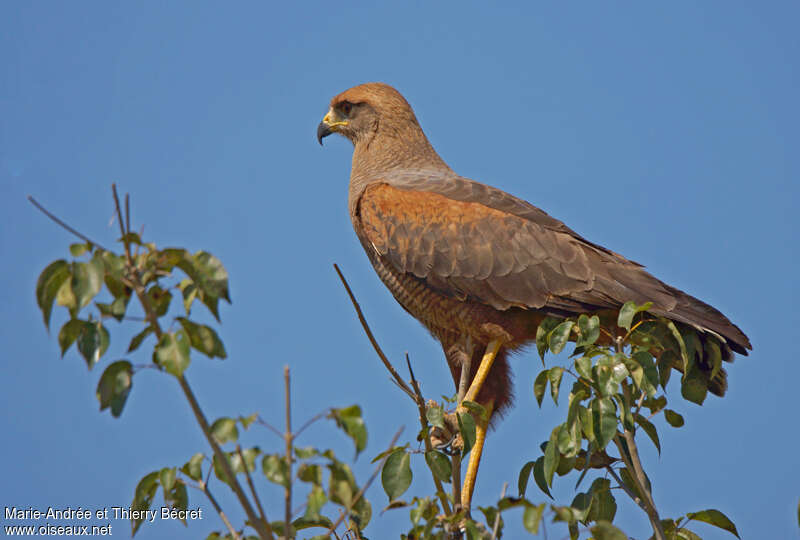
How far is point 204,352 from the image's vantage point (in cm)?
241

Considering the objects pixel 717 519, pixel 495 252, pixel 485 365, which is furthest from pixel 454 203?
pixel 717 519

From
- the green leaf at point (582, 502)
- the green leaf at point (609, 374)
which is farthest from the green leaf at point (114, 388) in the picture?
the green leaf at point (582, 502)

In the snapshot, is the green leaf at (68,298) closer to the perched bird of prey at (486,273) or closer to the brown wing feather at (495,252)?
the perched bird of prey at (486,273)

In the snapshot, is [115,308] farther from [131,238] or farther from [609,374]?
[609,374]

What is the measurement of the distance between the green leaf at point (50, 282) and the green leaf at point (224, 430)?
55 cm

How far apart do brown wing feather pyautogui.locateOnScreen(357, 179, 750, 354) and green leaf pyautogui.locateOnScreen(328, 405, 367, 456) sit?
2.89 m

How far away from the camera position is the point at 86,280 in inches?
94.0

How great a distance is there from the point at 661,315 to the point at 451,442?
1.30m

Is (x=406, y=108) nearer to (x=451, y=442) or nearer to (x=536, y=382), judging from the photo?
(x=451, y=442)

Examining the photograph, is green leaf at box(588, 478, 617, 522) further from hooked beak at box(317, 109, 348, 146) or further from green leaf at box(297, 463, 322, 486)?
hooked beak at box(317, 109, 348, 146)

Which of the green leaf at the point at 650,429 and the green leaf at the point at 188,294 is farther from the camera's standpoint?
the green leaf at the point at 650,429

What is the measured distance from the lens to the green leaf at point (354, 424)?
230cm

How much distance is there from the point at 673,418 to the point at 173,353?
2.60 metres

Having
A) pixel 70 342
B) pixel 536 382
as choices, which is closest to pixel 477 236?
pixel 536 382
